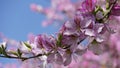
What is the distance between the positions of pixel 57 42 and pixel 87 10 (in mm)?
136

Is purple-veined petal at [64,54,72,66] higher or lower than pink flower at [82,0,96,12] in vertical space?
lower

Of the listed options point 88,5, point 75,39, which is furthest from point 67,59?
point 88,5

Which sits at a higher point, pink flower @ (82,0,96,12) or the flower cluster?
pink flower @ (82,0,96,12)

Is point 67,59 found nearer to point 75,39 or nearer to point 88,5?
point 75,39

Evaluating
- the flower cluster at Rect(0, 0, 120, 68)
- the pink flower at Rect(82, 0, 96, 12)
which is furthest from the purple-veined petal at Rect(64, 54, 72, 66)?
the pink flower at Rect(82, 0, 96, 12)

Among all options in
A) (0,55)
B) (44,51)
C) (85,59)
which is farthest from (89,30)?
(85,59)

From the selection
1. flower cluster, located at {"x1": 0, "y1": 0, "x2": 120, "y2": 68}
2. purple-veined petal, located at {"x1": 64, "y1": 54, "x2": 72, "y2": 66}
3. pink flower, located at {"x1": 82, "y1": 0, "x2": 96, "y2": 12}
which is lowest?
purple-veined petal, located at {"x1": 64, "y1": 54, "x2": 72, "y2": 66}

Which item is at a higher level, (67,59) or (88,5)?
(88,5)

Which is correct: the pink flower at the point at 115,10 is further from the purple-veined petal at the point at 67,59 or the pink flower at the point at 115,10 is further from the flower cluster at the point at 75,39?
the purple-veined petal at the point at 67,59

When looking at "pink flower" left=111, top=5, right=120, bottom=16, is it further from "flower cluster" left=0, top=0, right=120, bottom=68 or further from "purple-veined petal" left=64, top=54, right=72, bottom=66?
"purple-veined petal" left=64, top=54, right=72, bottom=66

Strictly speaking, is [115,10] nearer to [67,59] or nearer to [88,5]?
[88,5]

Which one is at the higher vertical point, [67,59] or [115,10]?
[115,10]

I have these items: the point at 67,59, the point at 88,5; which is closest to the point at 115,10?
the point at 88,5

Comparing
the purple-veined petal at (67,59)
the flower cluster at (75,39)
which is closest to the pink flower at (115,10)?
the flower cluster at (75,39)
